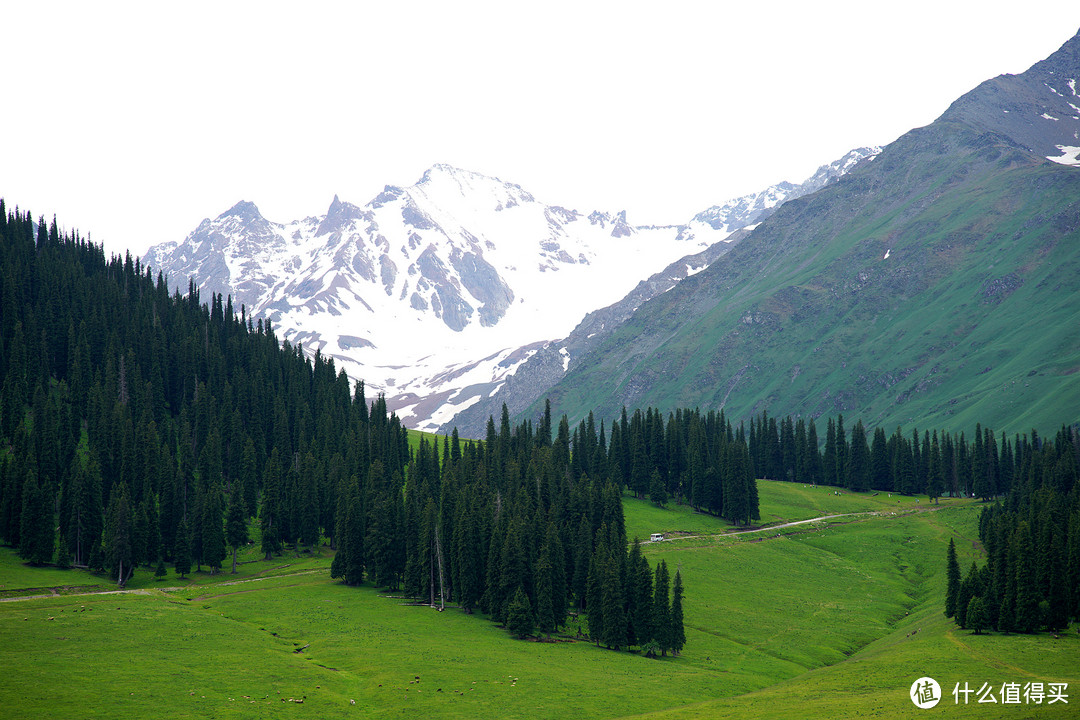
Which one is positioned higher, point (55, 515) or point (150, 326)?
point (150, 326)

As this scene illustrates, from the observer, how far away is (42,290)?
164000 millimetres

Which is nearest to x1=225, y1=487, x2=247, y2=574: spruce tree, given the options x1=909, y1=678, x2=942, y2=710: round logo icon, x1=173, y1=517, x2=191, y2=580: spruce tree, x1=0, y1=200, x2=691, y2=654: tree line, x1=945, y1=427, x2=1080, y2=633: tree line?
x1=0, y1=200, x2=691, y2=654: tree line

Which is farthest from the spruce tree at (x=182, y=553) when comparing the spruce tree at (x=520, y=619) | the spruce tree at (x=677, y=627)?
the spruce tree at (x=677, y=627)

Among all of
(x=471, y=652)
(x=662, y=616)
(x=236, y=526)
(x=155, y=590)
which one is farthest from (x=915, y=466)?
(x=155, y=590)

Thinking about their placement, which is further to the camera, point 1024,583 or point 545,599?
point 545,599

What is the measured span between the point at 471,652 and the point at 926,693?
38.8 m

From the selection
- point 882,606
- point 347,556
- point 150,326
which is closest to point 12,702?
point 347,556

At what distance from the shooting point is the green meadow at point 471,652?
5597cm

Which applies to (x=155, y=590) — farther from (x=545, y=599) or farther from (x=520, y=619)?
(x=545, y=599)

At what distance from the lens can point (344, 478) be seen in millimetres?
127625

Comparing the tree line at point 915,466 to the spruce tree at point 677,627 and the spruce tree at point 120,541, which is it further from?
the spruce tree at point 120,541

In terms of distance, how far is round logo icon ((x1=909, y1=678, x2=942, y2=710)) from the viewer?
54.0m

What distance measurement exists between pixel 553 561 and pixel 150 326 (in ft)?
386

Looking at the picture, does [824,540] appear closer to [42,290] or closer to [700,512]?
[700,512]
